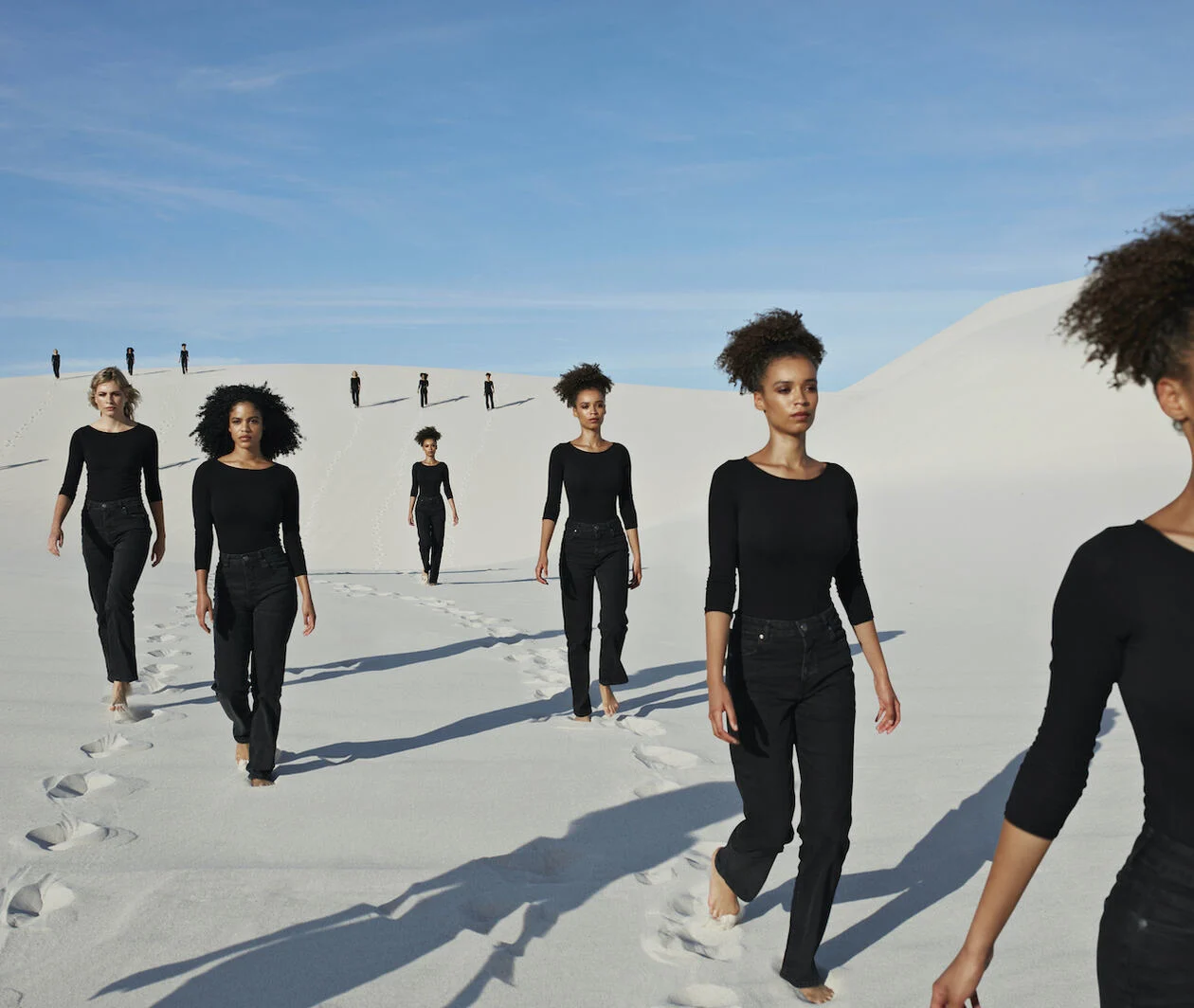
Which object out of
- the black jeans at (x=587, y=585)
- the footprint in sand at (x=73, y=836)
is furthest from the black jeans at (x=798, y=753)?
the black jeans at (x=587, y=585)

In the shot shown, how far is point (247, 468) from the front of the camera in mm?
5844

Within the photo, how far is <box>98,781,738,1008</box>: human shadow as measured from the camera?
3428 mm

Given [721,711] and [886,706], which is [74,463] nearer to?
[721,711]

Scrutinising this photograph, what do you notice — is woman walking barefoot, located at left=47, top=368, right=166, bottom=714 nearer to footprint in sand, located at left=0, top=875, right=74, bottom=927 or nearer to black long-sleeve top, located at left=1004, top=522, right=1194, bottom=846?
footprint in sand, located at left=0, top=875, right=74, bottom=927

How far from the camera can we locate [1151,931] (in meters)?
1.67

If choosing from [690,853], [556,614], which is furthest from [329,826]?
[556,614]

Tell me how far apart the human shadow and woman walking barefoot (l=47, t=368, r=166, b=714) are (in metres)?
3.69

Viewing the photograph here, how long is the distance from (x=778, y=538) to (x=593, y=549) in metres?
3.68

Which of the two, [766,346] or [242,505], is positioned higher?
[766,346]

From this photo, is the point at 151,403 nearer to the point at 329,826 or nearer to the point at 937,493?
the point at 937,493

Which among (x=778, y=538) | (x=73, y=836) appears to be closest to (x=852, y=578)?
(x=778, y=538)

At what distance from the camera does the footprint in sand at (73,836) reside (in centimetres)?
460

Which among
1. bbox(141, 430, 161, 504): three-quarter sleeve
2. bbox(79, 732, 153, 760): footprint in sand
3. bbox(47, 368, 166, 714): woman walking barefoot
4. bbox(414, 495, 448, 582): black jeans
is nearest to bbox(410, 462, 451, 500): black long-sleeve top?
bbox(414, 495, 448, 582): black jeans

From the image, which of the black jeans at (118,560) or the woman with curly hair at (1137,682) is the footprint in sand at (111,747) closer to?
the black jeans at (118,560)
